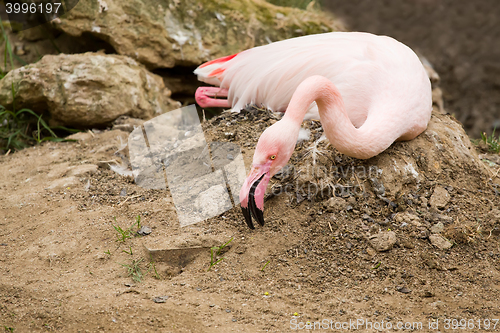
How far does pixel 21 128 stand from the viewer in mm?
4547

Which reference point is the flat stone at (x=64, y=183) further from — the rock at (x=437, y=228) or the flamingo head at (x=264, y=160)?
the rock at (x=437, y=228)

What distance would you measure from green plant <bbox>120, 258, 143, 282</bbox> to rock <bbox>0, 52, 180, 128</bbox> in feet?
7.83

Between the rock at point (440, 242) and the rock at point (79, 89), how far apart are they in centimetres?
320

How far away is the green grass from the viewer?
4.41 meters

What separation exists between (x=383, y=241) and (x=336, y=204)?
0.37 meters

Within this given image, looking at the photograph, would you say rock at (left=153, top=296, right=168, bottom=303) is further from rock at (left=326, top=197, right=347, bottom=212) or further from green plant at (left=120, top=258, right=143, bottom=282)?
rock at (left=326, top=197, right=347, bottom=212)

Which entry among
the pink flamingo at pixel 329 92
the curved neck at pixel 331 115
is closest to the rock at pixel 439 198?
the pink flamingo at pixel 329 92

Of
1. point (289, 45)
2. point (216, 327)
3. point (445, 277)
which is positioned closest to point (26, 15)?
point (289, 45)

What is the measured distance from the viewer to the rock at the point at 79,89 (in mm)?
4371

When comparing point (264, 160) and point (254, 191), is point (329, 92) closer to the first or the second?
point (264, 160)

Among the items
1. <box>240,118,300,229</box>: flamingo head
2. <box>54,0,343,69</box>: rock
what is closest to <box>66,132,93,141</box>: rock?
<box>54,0,343,69</box>: rock

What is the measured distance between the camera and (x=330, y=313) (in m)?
2.28

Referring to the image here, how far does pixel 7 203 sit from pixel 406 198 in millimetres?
2898

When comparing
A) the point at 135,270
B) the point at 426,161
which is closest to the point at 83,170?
the point at 135,270
